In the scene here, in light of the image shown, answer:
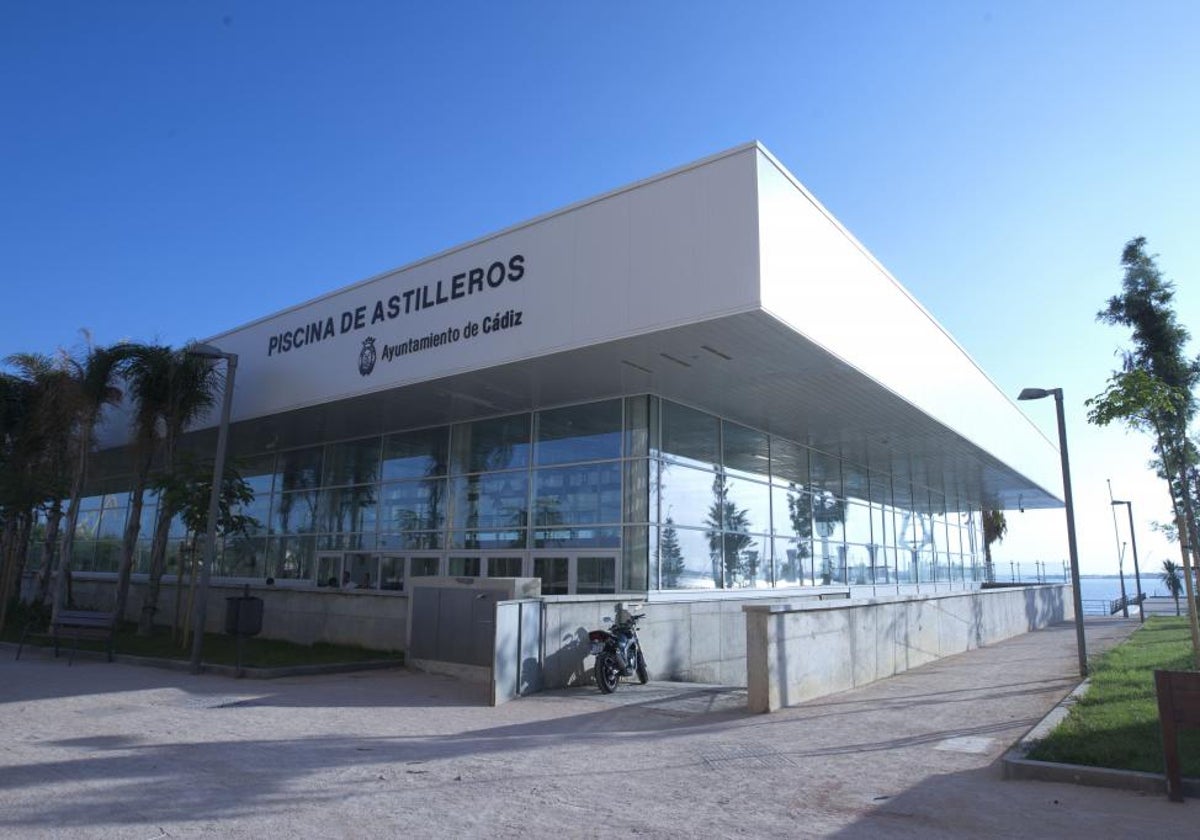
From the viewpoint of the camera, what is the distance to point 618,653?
42.1 feet

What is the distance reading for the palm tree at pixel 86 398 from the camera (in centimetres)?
2042

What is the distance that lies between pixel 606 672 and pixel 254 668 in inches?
240

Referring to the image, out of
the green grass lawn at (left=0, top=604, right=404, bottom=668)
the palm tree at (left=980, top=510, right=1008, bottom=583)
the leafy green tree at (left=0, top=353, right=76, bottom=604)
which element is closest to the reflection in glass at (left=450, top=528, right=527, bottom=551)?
the green grass lawn at (left=0, top=604, right=404, bottom=668)

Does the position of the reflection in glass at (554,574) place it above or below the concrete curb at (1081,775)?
above

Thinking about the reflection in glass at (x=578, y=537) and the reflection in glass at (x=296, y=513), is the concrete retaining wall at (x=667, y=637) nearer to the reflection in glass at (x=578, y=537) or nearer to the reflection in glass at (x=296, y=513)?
the reflection in glass at (x=578, y=537)

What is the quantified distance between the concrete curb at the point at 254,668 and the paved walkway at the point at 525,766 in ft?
3.05

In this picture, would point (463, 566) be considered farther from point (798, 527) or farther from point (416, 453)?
point (798, 527)

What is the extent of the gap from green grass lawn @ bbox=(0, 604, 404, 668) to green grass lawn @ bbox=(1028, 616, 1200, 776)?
37.0ft

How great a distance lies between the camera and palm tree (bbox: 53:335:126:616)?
20.4 meters

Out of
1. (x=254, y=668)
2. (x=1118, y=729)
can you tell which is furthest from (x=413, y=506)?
(x=1118, y=729)

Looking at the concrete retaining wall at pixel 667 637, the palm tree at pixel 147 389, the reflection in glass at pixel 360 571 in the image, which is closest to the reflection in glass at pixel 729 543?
the concrete retaining wall at pixel 667 637

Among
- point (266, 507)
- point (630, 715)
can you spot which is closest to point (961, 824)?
point (630, 715)

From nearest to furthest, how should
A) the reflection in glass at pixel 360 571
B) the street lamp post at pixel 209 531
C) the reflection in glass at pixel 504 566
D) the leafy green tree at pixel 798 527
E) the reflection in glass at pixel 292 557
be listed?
the street lamp post at pixel 209 531, the reflection in glass at pixel 504 566, the leafy green tree at pixel 798 527, the reflection in glass at pixel 360 571, the reflection in glass at pixel 292 557

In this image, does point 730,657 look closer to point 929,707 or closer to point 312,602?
point 929,707
